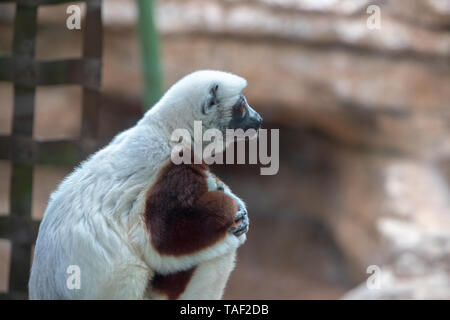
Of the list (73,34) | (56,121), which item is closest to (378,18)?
(73,34)

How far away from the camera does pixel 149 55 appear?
12.2 ft

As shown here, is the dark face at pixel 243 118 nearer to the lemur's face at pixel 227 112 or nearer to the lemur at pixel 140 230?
the lemur's face at pixel 227 112

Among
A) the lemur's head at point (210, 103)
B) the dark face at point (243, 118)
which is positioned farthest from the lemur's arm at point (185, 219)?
the dark face at point (243, 118)

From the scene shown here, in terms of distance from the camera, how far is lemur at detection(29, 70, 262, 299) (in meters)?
2.07

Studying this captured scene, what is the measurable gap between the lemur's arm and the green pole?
5.11 feet

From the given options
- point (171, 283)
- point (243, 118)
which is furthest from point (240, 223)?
point (243, 118)

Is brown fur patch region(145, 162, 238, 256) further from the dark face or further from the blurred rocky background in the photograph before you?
the blurred rocky background

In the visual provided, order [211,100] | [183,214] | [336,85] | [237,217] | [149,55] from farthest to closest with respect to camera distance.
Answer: [336,85]
[149,55]
[211,100]
[237,217]
[183,214]

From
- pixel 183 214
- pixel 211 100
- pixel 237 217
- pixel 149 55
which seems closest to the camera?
pixel 183 214

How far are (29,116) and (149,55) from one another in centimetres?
99

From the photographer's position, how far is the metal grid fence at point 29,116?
3.00m

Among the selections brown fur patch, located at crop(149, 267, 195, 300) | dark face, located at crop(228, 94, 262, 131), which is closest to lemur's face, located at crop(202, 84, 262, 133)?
dark face, located at crop(228, 94, 262, 131)

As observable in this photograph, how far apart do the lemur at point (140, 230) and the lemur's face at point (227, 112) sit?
26cm

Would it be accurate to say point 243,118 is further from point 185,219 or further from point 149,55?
point 149,55
